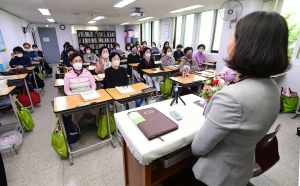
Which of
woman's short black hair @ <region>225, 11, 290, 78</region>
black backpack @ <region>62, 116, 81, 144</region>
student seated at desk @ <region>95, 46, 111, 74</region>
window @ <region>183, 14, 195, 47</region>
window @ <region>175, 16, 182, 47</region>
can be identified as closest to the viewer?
woman's short black hair @ <region>225, 11, 290, 78</region>

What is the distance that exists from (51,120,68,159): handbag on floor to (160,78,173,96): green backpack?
250 cm

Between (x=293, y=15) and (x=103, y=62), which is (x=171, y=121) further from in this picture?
(x=293, y=15)

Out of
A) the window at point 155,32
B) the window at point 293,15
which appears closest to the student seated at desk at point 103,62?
the window at point 293,15

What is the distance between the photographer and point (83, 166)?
1931mm

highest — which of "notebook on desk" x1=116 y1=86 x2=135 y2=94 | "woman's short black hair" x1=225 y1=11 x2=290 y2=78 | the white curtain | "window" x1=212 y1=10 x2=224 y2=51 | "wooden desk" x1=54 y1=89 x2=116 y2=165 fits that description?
the white curtain

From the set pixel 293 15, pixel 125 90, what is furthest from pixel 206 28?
pixel 125 90

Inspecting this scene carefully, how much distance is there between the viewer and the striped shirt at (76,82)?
2.44 meters

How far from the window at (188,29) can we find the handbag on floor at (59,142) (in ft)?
20.9

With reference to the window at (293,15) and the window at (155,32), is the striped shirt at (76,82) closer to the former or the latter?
the window at (293,15)

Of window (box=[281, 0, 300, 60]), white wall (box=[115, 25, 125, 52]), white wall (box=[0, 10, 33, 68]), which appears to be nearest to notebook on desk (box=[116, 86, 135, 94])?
window (box=[281, 0, 300, 60])

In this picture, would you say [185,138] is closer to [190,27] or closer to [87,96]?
[87,96]

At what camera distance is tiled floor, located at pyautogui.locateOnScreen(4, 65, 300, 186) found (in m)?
1.72

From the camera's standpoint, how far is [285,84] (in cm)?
364

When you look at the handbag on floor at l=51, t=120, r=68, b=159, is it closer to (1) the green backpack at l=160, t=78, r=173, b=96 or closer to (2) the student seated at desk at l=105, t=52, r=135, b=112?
(2) the student seated at desk at l=105, t=52, r=135, b=112
